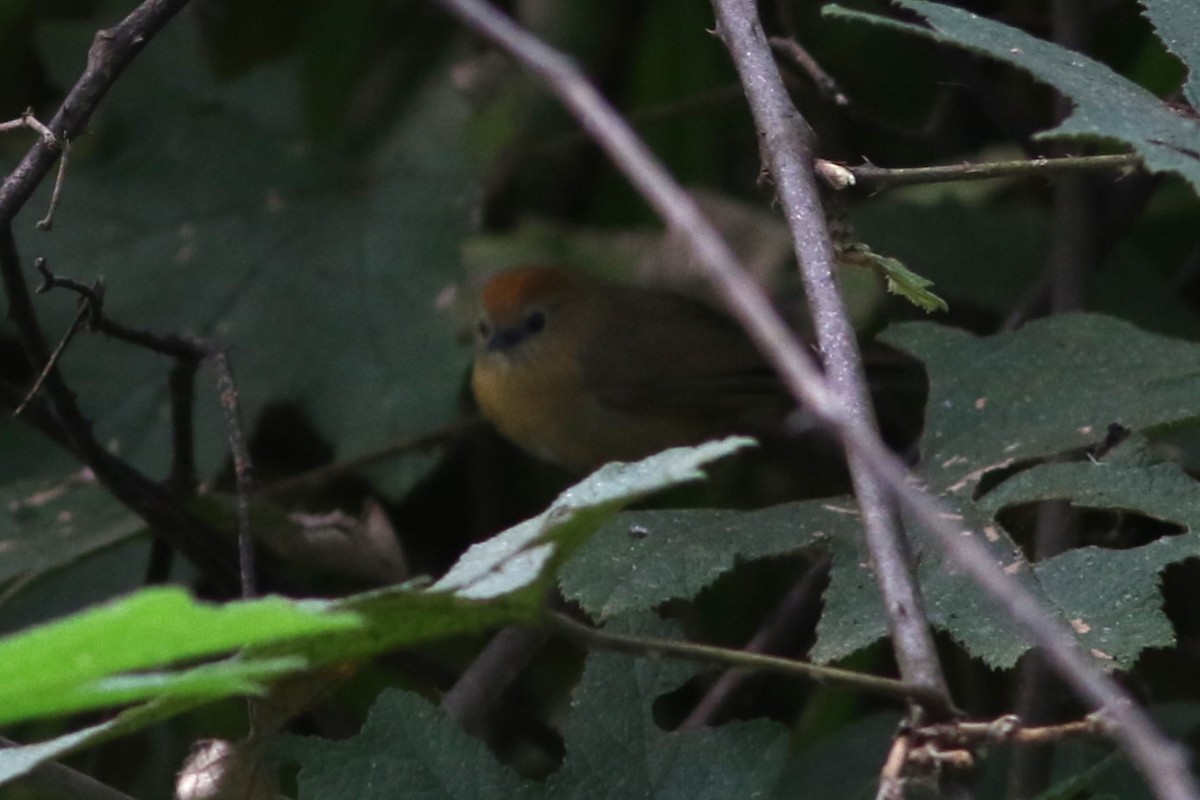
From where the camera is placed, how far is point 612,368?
14.5 feet

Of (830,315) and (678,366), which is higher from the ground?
(830,315)

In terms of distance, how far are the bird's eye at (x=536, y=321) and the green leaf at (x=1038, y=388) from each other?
2.60 m

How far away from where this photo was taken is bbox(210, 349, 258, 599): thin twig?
1631mm

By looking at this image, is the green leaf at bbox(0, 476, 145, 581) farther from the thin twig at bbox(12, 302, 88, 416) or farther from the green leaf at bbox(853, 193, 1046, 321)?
the green leaf at bbox(853, 193, 1046, 321)

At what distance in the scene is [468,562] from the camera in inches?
44.8

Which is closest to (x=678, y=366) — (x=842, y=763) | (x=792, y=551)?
(x=842, y=763)

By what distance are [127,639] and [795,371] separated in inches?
13.1

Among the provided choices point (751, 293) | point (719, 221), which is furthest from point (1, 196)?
point (719, 221)

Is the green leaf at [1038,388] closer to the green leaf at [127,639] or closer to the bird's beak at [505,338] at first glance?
the green leaf at [127,639]

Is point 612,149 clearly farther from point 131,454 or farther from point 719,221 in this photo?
point 719,221

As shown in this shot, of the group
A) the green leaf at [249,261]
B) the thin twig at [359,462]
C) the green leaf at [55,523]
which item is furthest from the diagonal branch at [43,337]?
the green leaf at [249,261]

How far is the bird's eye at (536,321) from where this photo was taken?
455 centimetres

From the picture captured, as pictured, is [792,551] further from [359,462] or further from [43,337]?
[359,462]

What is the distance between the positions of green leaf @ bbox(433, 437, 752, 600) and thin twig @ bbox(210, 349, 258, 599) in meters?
0.52
